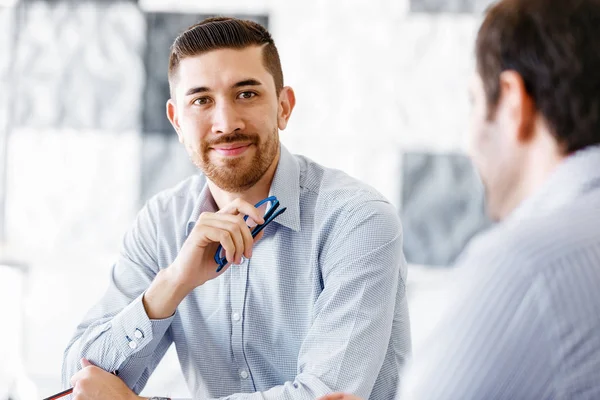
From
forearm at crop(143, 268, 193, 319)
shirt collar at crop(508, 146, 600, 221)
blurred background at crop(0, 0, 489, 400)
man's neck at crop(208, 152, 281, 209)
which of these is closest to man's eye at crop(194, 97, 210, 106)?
man's neck at crop(208, 152, 281, 209)

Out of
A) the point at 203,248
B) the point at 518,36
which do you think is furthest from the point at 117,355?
the point at 518,36

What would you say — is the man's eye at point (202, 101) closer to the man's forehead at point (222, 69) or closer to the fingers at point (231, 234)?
the man's forehead at point (222, 69)

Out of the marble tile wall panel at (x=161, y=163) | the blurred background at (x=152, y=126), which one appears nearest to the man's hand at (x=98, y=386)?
the blurred background at (x=152, y=126)

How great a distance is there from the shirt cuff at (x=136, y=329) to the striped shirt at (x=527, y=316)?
34.6 inches

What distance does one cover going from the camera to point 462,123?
2857 millimetres

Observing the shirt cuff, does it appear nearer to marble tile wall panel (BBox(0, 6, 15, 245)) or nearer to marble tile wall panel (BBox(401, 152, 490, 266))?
marble tile wall panel (BBox(401, 152, 490, 266))

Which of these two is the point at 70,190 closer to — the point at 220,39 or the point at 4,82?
the point at 4,82

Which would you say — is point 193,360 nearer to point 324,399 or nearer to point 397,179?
point 324,399

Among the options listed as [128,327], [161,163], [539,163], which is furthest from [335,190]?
[161,163]

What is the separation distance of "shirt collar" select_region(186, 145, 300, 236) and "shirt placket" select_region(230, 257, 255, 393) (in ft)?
0.52

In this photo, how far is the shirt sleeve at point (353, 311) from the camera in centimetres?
143

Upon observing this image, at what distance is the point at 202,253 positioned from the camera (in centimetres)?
157

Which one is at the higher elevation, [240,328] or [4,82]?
[4,82]

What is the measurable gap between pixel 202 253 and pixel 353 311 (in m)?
0.35
